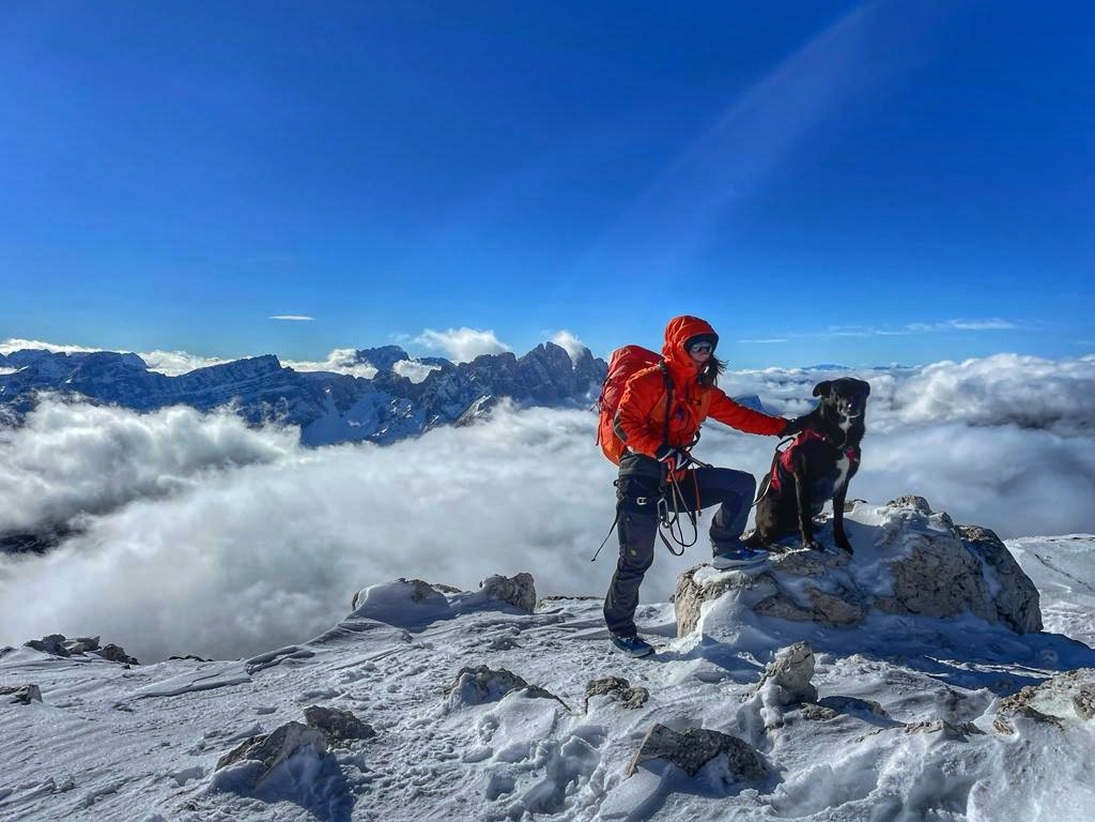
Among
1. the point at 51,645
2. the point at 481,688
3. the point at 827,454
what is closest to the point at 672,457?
the point at 827,454

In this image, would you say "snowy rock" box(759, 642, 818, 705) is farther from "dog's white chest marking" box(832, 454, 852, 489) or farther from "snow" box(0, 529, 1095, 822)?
"dog's white chest marking" box(832, 454, 852, 489)

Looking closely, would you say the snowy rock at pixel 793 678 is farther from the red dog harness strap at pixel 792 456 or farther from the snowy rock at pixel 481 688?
the red dog harness strap at pixel 792 456

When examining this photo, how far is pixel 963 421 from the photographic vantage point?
196 metres

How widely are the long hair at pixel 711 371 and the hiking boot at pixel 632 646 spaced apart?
2.90m

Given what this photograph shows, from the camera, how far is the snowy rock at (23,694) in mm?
6617

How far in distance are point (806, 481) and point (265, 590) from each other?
8172 inches

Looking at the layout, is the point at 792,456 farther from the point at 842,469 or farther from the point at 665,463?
the point at 665,463

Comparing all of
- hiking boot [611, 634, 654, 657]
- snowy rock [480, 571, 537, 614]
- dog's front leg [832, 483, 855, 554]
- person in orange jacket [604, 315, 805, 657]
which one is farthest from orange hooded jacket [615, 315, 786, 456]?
snowy rock [480, 571, 537, 614]

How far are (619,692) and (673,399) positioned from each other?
2971 mm

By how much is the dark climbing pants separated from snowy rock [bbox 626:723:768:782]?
300 centimetres

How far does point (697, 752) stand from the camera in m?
3.46

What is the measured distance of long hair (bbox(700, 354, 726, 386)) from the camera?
6.55m

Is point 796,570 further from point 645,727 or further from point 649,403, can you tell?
point 645,727

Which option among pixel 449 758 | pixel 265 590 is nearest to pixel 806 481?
pixel 449 758
